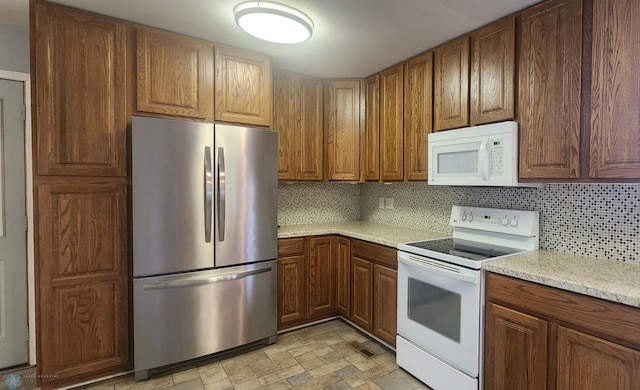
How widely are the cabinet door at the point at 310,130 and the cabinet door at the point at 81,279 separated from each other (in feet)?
5.06

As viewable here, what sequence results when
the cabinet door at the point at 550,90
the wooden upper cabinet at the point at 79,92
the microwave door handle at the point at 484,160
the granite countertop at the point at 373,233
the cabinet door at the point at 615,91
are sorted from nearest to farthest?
the cabinet door at the point at 615,91, the cabinet door at the point at 550,90, the wooden upper cabinet at the point at 79,92, the microwave door handle at the point at 484,160, the granite countertop at the point at 373,233

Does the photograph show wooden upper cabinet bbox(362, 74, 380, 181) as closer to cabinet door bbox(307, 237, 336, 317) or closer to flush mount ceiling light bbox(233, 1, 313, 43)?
cabinet door bbox(307, 237, 336, 317)

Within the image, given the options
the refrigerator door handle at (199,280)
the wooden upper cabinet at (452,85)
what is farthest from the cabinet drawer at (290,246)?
the wooden upper cabinet at (452,85)

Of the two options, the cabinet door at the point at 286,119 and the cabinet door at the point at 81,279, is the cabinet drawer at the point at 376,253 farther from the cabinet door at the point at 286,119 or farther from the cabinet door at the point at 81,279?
the cabinet door at the point at 81,279

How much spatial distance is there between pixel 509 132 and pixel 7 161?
332 centimetres

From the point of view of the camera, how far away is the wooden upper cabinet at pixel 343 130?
123 inches

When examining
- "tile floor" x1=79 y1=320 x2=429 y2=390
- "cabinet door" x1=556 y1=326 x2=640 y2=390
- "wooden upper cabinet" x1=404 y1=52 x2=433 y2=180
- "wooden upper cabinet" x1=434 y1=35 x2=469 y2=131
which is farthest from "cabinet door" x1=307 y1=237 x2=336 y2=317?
"cabinet door" x1=556 y1=326 x2=640 y2=390

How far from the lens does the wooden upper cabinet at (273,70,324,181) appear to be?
9.69ft

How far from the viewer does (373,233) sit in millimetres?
2750

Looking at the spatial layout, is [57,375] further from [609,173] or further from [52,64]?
[609,173]

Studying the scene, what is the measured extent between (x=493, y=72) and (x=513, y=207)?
3.09 ft

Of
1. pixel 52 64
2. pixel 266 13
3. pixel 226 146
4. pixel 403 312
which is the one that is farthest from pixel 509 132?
pixel 52 64

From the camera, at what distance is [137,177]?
6.56 feet

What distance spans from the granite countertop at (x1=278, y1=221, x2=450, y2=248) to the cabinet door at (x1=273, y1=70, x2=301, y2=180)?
531 millimetres
